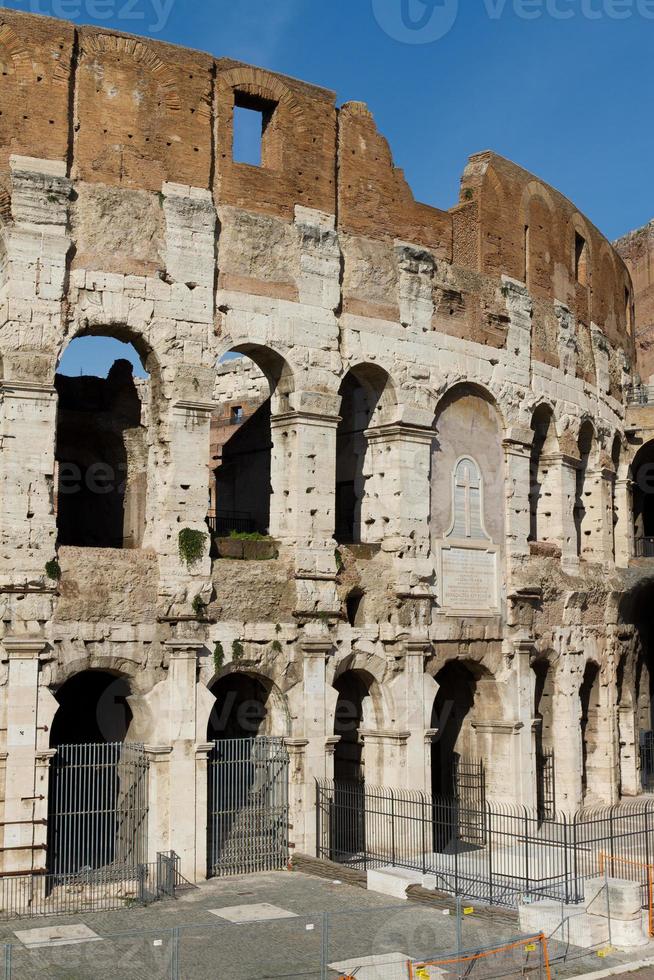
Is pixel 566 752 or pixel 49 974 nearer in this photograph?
pixel 49 974

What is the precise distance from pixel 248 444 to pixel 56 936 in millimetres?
12246

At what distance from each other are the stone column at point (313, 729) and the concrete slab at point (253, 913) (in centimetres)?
258

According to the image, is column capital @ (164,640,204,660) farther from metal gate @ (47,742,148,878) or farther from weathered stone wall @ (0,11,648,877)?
metal gate @ (47,742,148,878)

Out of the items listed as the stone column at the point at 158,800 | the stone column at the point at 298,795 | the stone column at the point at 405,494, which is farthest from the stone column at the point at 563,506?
the stone column at the point at 158,800

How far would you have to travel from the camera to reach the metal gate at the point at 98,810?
1579cm

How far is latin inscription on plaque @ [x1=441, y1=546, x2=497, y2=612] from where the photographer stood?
66.4 feet

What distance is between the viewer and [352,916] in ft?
45.9

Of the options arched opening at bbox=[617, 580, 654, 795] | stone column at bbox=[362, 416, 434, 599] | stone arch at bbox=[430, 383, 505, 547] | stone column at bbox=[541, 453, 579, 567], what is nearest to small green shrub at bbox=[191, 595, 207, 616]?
stone column at bbox=[362, 416, 434, 599]

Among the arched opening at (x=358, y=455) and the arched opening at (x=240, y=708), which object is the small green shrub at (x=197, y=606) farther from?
the arched opening at (x=358, y=455)

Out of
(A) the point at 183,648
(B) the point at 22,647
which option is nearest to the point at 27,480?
(B) the point at 22,647

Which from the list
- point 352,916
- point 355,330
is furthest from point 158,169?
point 352,916

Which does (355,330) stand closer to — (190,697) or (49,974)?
(190,697)

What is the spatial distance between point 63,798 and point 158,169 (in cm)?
939

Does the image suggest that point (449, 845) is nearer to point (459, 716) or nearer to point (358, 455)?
point (459, 716)
